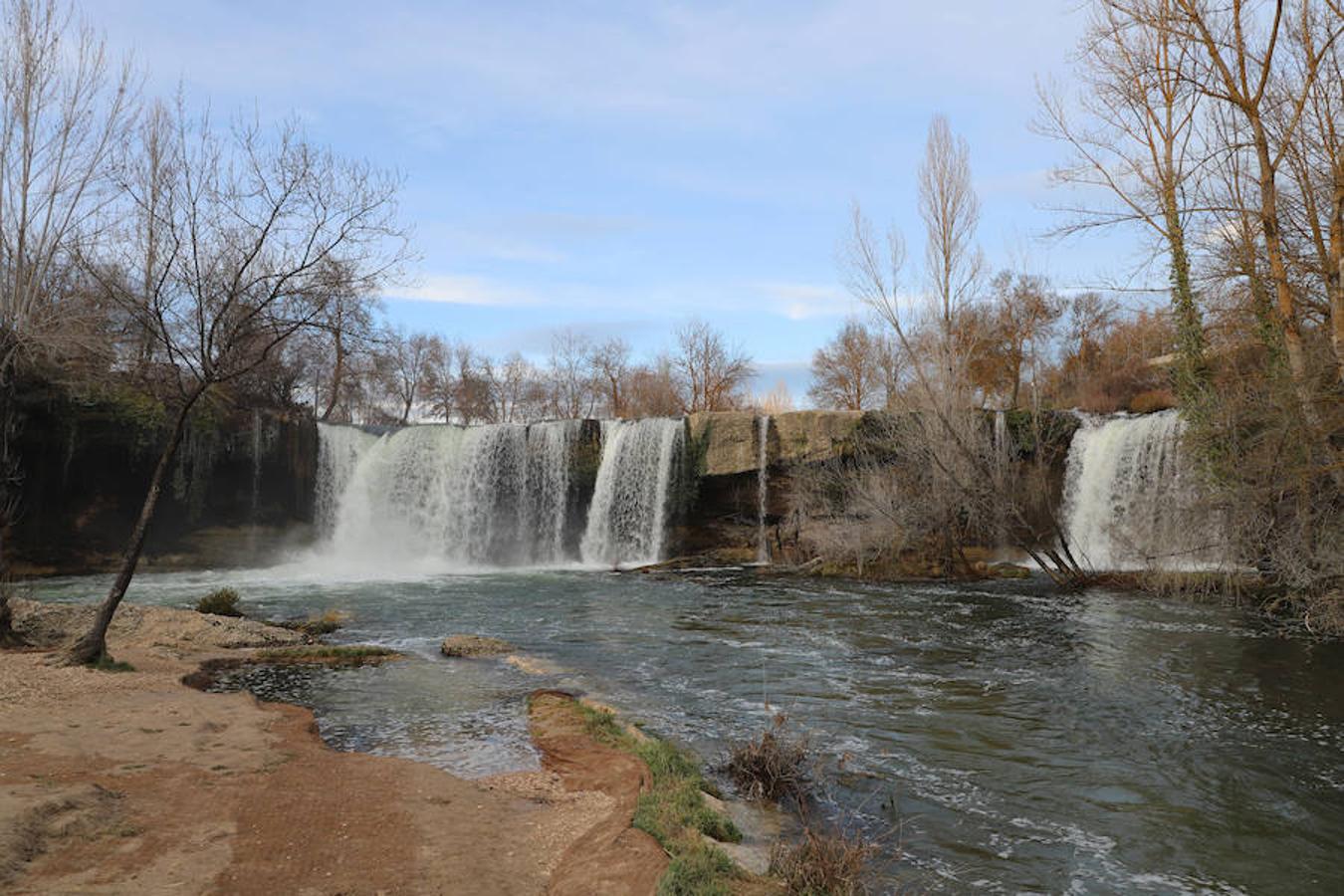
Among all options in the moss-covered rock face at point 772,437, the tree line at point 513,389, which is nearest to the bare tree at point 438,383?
the tree line at point 513,389

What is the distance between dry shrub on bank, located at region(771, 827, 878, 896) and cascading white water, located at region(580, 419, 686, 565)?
796 inches

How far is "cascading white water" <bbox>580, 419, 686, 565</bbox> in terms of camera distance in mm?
24859

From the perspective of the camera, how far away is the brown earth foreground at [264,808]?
429 centimetres

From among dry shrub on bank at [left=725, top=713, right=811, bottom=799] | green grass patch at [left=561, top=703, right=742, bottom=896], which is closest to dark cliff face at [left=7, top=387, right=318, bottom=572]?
green grass patch at [left=561, top=703, right=742, bottom=896]

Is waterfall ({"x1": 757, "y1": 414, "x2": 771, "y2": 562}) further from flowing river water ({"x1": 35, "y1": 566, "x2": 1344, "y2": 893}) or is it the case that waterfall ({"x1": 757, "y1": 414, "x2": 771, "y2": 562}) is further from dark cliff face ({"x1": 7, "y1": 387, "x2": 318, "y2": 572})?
dark cliff face ({"x1": 7, "y1": 387, "x2": 318, "y2": 572})

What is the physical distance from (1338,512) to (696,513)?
56.6 ft

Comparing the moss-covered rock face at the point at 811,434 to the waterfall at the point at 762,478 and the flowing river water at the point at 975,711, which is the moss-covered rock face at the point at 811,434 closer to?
the waterfall at the point at 762,478

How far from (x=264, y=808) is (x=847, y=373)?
4393 centimetres

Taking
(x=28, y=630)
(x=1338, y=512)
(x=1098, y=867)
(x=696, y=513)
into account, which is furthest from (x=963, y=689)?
(x=696, y=513)

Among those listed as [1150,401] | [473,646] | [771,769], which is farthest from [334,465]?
[1150,401]

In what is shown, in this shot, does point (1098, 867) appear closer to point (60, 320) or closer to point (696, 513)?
point (60, 320)

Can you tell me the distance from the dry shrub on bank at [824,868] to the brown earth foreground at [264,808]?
68 cm

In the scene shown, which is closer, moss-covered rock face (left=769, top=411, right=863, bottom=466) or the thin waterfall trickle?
moss-covered rock face (left=769, top=411, right=863, bottom=466)

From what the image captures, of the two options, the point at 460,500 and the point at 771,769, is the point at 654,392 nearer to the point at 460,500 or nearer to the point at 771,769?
the point at 460,500
